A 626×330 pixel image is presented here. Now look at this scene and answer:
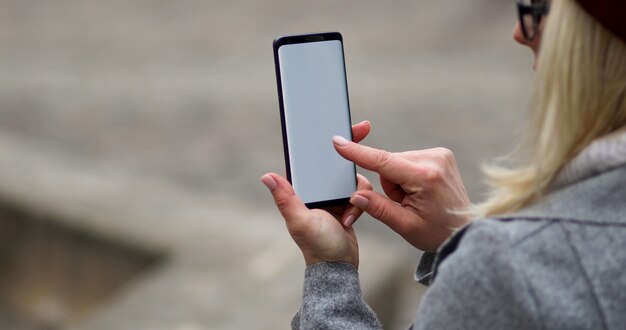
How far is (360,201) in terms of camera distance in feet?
5.46

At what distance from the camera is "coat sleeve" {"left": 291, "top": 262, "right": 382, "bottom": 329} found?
4.93 ft

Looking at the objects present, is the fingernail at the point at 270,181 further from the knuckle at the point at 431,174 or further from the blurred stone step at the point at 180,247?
the blurred stone step at the point at 180,247

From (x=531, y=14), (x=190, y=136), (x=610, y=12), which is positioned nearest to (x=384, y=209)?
(x=531, y=14)

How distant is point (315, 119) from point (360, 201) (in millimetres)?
166

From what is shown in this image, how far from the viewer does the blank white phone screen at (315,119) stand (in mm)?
1705

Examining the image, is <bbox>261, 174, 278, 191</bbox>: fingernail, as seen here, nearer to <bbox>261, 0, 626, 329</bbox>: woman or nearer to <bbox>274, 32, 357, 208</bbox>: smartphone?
<bbox>274, 32, 357, 208</bbox>: smartphone

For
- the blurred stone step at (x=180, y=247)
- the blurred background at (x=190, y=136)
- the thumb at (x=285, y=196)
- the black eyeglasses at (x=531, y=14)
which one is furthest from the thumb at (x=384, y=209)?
the blurred stone step at (x=180, y=247)

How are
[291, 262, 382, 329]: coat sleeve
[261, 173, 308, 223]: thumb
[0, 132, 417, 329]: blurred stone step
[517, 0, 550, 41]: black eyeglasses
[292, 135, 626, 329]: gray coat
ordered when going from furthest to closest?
[0, 132, 417, 329]: blurred stone step → [261, 173, 308, 223]: thumb → [291, 262, 382, 329]: coat sleeve → [517, 0, 550, 41]: black eyeglasses → [292, 135, 626, 329]: gray coat

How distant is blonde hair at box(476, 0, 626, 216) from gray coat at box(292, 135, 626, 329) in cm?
3

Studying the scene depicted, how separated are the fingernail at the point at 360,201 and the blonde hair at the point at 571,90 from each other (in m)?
0.48

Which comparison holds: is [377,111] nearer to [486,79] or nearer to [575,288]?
[486,79]

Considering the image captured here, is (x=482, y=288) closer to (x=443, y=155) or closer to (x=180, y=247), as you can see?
(x=443, y=155)

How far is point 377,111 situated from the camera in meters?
8.65

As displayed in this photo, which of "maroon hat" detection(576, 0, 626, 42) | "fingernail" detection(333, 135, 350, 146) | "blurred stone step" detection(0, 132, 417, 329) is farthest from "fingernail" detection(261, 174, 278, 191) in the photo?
"blurred stone step" detection(0, 132, 417, 329)
